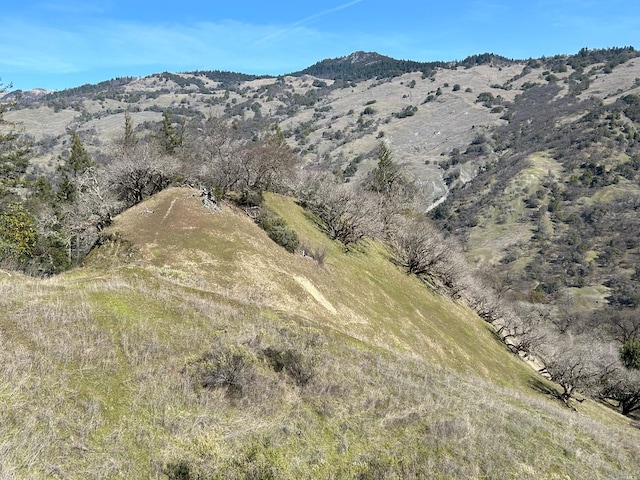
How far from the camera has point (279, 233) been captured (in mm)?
38312

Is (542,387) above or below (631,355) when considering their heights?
above

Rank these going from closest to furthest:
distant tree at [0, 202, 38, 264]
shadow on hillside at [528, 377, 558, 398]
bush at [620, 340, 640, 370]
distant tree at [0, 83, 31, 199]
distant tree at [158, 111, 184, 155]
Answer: distant tree at [0, 202, 38, 264] → shadow on hillside at [528, 377, 558, 398] → distant tree at [0, 83, 31, 199] → bush at [620, 340, 640, 370] → distant tree at [158, 111, 184, 155]

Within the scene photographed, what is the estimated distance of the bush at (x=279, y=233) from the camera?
1497 inches

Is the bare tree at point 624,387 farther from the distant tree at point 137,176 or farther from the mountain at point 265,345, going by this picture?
the distant tree at point 137,176

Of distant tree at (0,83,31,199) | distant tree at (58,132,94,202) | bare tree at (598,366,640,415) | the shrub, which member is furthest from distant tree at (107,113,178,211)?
bare tree at (598,366,640,415)

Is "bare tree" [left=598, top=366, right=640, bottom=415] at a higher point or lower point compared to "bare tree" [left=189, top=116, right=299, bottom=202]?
lower

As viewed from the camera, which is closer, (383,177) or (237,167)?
(237,167)

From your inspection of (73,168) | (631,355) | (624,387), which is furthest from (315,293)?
(73,168)

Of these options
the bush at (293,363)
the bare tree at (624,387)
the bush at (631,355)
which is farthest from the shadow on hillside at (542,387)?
the bush at (293,363)

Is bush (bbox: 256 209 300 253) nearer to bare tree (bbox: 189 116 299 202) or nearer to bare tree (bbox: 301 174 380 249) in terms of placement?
bare tree (bbox: 189 116 299 202)

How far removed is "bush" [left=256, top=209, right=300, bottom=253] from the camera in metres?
38.0

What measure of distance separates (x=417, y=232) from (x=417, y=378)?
4332cm

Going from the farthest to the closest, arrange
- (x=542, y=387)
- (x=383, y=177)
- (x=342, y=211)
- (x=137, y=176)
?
(x=383, y=177), (x=342, y=211), (x=137, y=176), (x=542, y=387)

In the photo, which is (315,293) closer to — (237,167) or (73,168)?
(237,167)
